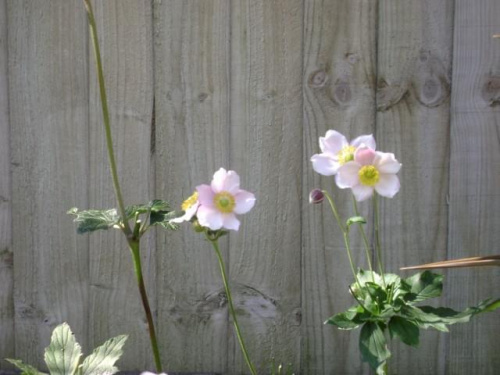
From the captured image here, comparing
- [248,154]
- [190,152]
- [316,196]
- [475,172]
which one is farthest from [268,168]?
[316,196]

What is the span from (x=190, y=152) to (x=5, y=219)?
1.88ft

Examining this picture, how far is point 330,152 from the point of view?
129 cm

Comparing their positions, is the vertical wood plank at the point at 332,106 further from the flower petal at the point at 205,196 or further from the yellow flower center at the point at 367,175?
the flower petal at the point at 205,196

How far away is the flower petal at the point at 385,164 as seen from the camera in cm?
121

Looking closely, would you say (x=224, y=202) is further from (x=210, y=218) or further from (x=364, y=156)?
(x=364, y=156)

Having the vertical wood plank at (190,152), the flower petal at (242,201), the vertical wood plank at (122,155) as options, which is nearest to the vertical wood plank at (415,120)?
the vertical wood plank at (190,152)

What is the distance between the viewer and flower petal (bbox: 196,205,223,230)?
43.3 inches

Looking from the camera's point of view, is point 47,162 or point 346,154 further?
point 47,162

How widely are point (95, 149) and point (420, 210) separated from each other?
0.90 meters

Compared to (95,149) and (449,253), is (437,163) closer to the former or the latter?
(449,253)

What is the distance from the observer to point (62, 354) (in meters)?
1.22

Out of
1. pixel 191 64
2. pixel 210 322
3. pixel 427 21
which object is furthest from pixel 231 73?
pixel 210 322

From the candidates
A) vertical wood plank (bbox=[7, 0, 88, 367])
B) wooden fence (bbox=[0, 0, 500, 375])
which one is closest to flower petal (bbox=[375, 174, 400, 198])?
wooden fence (bbox=[0, 0, 500, 375])

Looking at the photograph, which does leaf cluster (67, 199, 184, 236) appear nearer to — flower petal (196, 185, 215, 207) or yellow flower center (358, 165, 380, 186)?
flower petal (196, 185, 215, 207)
